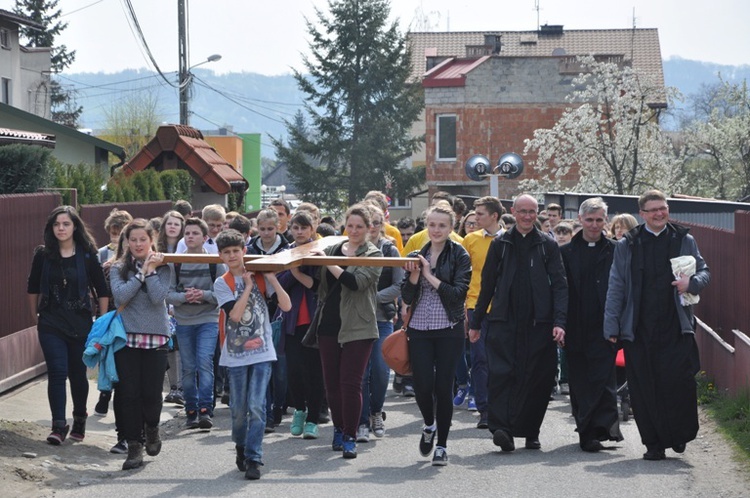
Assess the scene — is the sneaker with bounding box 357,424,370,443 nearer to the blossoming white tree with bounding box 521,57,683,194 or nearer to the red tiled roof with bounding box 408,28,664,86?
the blossoming white tree with bounding box 521,57,683,194

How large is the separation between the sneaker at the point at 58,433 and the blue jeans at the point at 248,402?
1.68m

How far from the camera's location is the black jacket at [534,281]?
9852mm

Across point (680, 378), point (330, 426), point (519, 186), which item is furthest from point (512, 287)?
point (519, 186)

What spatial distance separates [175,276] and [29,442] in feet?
6.68

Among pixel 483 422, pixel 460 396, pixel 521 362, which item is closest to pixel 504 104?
pixel 460 396

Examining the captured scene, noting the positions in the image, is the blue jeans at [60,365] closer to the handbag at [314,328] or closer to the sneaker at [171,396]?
the handbag at [314,328]

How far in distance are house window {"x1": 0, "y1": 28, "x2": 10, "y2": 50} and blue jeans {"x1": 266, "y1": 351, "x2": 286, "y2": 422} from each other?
41.2 meters

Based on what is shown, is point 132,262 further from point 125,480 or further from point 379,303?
point 379,303

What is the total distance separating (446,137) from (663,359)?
46.3 metres

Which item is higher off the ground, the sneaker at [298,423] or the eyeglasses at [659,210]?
the eyeglasses at [659,210]

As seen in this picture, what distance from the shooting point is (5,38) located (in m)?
50.0

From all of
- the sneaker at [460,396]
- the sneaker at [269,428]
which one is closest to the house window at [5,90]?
the sneaker at [460,396]

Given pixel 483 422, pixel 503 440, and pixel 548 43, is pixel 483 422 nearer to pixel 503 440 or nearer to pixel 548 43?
pixel 503 440

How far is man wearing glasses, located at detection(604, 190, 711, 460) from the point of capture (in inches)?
379
